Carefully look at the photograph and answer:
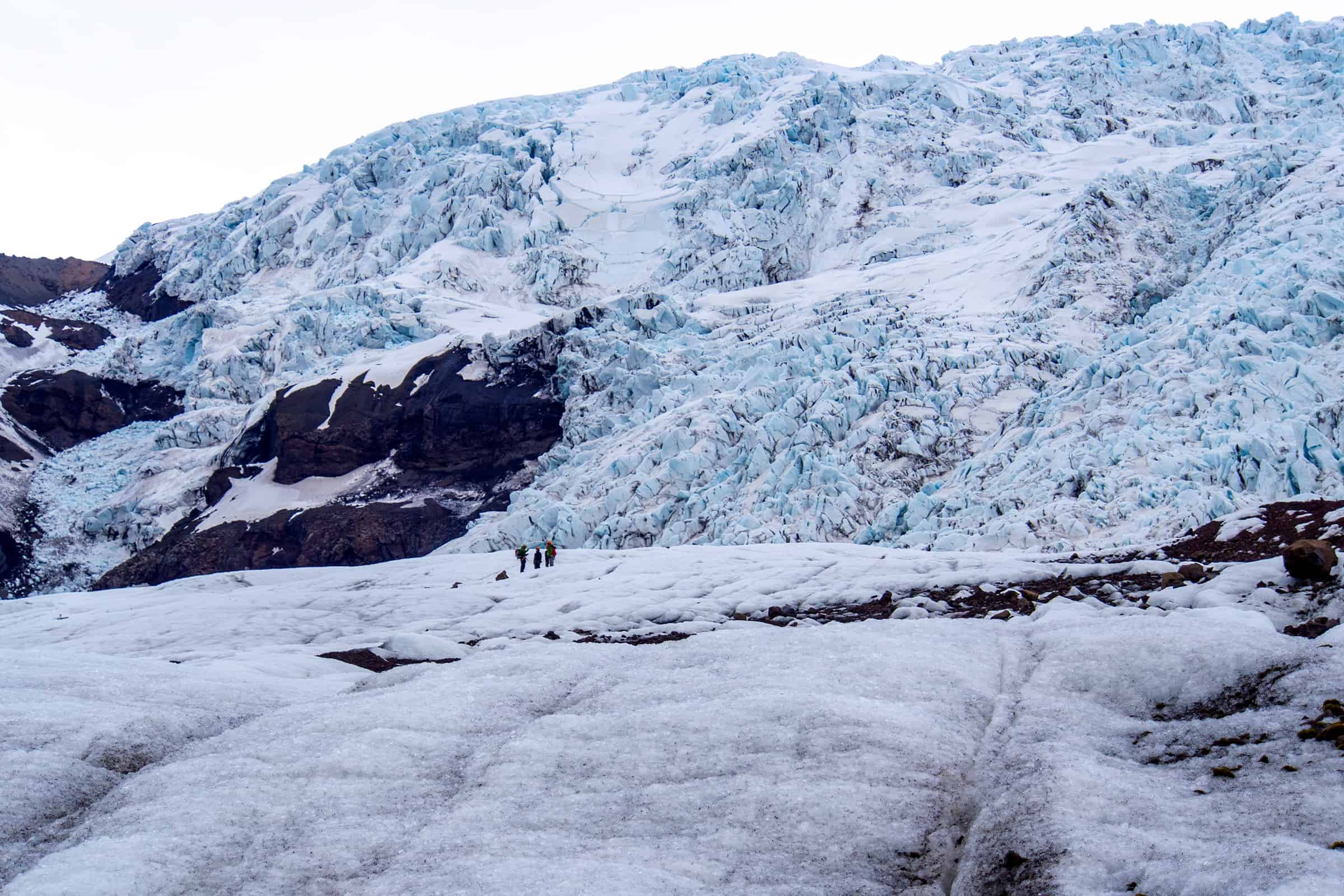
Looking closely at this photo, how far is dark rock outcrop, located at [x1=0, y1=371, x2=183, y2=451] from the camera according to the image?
59.4 meters

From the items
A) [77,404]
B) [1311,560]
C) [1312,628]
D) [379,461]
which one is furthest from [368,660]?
[77,404]

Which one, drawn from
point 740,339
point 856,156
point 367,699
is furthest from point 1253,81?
point 367,699

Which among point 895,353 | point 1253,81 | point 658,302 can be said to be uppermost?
point 1253,81

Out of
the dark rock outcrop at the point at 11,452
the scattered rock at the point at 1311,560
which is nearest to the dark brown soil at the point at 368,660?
the scattered rock at the point at 1311,560

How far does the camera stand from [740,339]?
1801 inches

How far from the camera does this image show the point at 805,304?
4866 cm

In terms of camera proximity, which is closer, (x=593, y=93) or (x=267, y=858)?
(x=267, y=858)

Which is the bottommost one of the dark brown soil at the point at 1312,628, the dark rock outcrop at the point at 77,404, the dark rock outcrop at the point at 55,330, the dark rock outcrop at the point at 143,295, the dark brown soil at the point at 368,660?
the dark brown soil at the point at 368,660

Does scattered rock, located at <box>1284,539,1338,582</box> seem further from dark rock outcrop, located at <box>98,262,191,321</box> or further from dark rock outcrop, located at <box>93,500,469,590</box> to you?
dark rock outcrop, located at <box>98,262,191,321</box>

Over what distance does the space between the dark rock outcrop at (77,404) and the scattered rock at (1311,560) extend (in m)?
67.1

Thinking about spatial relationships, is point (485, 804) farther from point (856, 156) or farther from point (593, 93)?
point (593, 93)

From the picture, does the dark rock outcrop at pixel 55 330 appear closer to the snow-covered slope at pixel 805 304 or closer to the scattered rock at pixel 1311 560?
the snow-covered slope at pixel 805 304

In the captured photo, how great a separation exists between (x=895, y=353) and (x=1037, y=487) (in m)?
13.1

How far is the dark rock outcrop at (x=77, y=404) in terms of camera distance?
59406 mm
